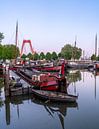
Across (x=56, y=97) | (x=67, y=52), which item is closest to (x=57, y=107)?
(x=56, y=97)

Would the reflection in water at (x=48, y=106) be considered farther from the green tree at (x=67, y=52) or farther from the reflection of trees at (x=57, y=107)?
the green tree at (x=67, y=52)

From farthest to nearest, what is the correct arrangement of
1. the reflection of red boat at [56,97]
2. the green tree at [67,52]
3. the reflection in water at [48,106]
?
the green tree at [67,52], the reflection of red boat at [56,97], the reflection in water at [48,106]

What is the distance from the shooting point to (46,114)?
22.1m

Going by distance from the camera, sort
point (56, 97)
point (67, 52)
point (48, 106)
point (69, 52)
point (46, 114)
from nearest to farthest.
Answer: point (46, 114) < point (48, 106) < point (56, 97) < point (69, 52) < point (67, 52)

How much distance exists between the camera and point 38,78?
33406 millimetres

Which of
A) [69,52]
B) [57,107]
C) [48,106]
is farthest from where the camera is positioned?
[69,52]

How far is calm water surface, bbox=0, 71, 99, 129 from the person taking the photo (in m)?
18.9

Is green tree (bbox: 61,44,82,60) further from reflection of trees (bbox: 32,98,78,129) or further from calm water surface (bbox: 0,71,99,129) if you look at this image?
reflection of trees (bbox: 32,98,78,129)

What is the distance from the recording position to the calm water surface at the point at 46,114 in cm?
1888

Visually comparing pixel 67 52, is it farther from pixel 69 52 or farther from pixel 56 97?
pixel 56 97

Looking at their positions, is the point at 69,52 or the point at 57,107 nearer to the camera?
the point at 57,107

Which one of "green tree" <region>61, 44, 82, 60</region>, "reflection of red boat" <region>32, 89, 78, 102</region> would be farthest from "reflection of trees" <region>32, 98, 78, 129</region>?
"green tree" <region>61, 44, 82, 60</region>

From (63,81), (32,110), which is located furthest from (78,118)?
(63,81)

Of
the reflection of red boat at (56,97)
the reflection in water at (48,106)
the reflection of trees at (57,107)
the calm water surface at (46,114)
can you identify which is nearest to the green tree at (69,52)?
the reflection in water at (48,106)
